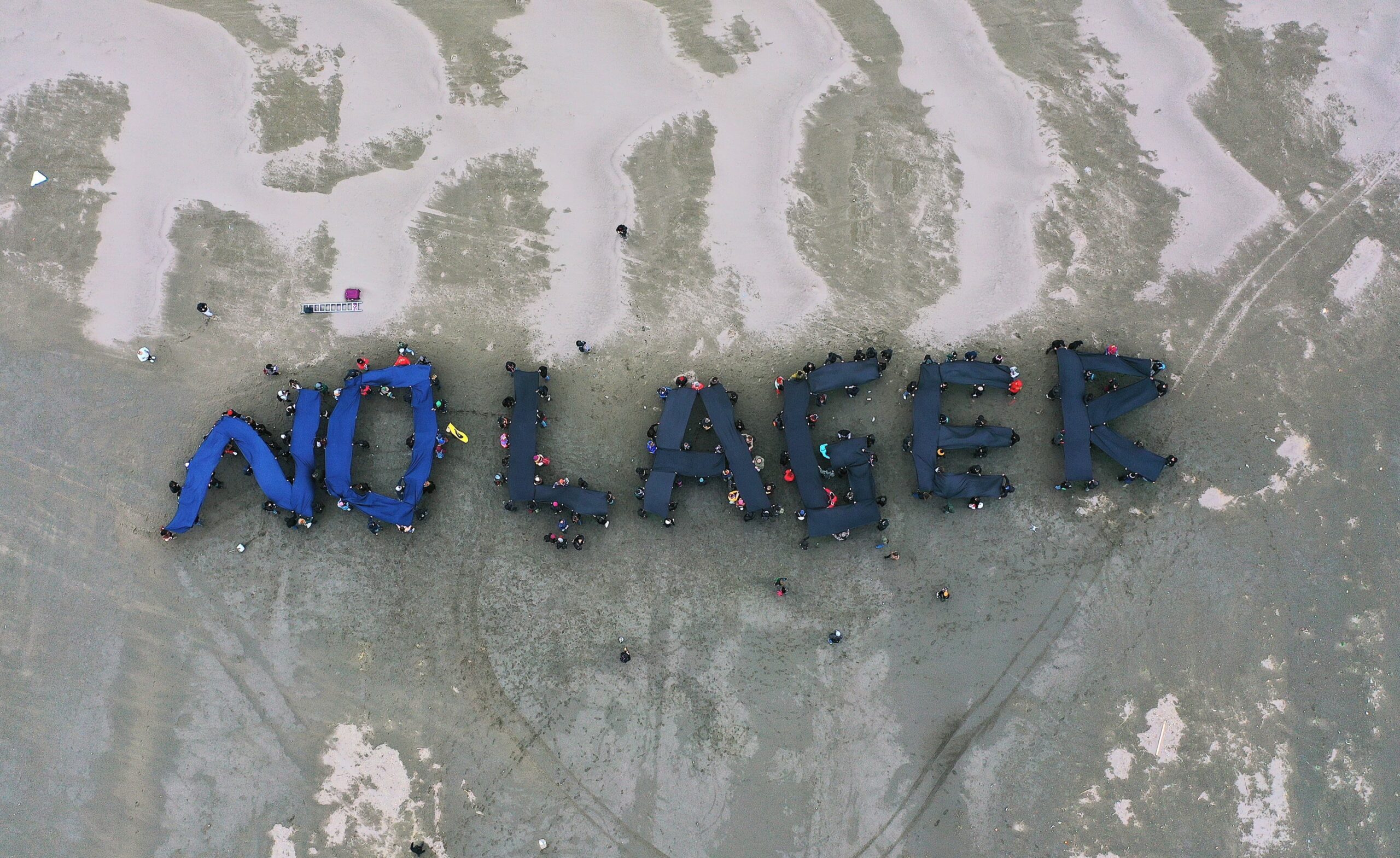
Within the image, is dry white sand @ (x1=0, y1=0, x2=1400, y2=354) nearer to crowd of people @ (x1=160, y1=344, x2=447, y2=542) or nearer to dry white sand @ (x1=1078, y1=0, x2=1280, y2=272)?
dry white sand @ (x1=1078, y1=0, x2=1280, y2=272)

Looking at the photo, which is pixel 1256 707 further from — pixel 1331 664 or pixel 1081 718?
pixel 1081 718

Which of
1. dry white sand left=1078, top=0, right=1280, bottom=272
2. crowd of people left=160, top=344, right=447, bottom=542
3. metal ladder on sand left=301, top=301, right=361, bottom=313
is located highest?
dry white sand left=1078, top=0, right=1280, bottom=272

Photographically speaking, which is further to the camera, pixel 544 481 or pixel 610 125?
pixel 610 125

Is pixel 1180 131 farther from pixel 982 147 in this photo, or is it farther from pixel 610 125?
pixel 610 125

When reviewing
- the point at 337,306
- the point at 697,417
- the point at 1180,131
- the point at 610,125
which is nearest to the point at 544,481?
the point at 697,417

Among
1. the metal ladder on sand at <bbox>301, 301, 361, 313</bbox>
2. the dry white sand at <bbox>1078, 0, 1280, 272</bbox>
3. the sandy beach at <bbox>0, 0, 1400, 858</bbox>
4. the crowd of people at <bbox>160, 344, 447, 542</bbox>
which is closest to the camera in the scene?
the sandy beach at <bbox>0, 0, 1400, 858</bbox>

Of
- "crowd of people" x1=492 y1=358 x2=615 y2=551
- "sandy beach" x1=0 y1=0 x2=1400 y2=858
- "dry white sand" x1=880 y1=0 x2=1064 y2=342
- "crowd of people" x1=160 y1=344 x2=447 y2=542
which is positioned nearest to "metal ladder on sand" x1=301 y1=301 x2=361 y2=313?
"sandy beach" x1=0 y1=0 x2=1400 y2=858

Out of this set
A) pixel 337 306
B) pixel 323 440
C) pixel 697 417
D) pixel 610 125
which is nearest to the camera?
pixel 323 440

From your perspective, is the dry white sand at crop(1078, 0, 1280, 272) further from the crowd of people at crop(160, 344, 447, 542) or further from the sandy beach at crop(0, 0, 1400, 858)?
the crowd of people at crop(160, 344, 447, 542)

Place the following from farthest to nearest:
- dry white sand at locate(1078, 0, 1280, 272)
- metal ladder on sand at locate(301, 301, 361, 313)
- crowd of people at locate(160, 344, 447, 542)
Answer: dry white sand at locate(1078, 0, 1280, 272)
metal ladder on sand at locate(301, 301, 361, 313)
crowd of people at locate(160, 344, 447, 542)

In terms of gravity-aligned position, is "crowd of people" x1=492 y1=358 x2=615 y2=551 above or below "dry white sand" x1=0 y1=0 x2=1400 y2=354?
below

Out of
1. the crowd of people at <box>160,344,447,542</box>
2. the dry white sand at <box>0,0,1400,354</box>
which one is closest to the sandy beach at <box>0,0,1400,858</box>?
the dry white sand at <box>0,0,1400,354</box>

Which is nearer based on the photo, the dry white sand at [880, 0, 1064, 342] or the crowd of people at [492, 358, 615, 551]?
the crowd of people at [492, 358, 615, 551]
